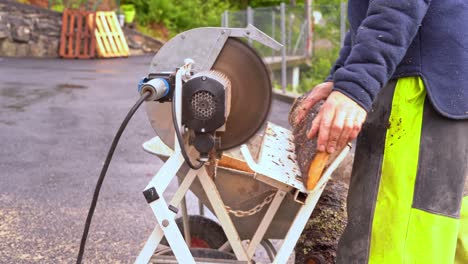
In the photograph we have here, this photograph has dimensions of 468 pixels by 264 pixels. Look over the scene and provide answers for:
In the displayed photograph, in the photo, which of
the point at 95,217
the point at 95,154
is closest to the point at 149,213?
the point at 95,217

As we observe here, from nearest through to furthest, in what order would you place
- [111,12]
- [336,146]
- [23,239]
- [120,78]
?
1. [336,146]
2. [23,239]
3. [120,78]
4. [111,12]

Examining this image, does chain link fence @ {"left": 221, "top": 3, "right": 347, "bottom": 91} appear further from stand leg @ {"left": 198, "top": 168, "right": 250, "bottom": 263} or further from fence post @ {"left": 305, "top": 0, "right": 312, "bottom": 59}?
stand leg @ {"left": 198, "top": 168, "right": 250, "bottom": 263}

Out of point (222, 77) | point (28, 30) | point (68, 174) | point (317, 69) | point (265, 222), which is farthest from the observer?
point (28, 30)

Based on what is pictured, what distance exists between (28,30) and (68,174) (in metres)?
15.9

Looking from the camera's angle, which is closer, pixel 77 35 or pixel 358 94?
pixel 358 94

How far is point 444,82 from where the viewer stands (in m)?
2.51

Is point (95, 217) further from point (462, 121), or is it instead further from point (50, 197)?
point (462, 121)

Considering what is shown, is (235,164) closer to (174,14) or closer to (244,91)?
(244,91)

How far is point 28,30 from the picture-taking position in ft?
72.0

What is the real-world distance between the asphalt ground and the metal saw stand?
1.95 meters

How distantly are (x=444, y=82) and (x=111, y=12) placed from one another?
2305 cm

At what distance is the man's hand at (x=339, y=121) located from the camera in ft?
7.68

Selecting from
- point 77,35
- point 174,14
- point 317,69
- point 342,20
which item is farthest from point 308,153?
point 174,14

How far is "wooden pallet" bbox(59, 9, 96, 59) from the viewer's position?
23.0 meters
